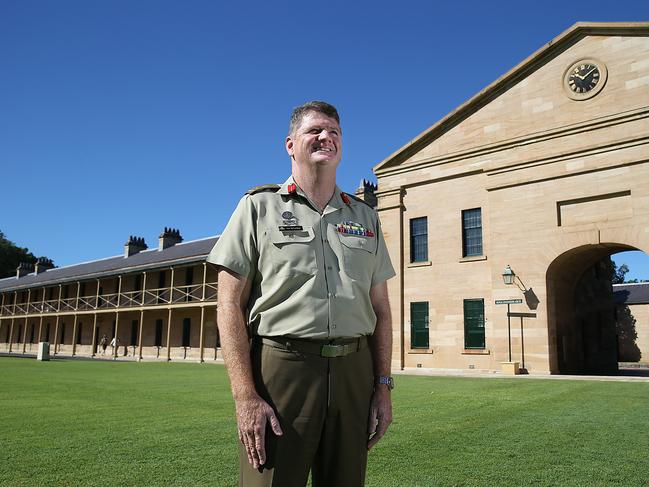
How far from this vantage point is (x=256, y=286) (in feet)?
8.22

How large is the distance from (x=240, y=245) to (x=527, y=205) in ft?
67.3

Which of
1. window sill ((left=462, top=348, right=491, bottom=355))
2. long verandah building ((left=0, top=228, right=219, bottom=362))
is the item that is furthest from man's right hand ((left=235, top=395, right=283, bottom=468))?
long verandah building ((left=0, top=228, right=219, bottom=362))

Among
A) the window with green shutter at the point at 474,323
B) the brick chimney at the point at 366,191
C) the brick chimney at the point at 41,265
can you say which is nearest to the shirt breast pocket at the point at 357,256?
the window with green shutter at the point at 474,323

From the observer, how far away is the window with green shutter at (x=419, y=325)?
23.4m

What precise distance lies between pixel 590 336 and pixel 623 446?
810 inches

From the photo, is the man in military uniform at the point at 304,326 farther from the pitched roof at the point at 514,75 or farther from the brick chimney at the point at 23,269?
the brick chimney at the point at 23,269

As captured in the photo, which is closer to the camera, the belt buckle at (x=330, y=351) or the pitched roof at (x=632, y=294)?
the belt buckle at (x=330, y=351)

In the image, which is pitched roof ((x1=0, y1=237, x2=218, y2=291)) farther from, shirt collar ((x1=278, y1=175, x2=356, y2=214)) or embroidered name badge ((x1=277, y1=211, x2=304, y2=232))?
embroidered name badge ((x1=277, y1=211, x2=304, y2=232))

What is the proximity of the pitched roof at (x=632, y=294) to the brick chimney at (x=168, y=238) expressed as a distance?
34.8m

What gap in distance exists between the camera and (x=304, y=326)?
236 cm

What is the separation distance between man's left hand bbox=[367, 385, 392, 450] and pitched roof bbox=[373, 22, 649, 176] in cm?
2173

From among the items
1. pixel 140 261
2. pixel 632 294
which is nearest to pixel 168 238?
pixel 140 261

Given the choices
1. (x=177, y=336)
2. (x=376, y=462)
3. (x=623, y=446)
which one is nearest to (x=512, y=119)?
(x=623, y=446)

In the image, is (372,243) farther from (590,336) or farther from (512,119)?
(590,336)
